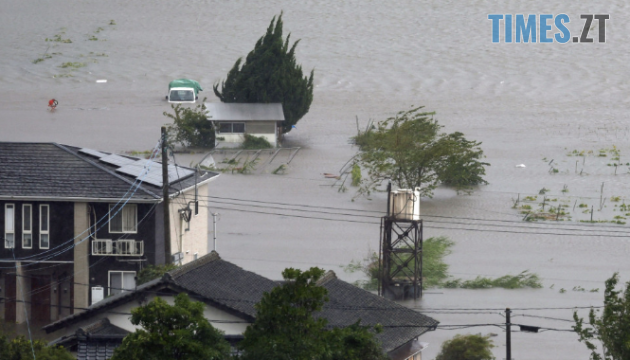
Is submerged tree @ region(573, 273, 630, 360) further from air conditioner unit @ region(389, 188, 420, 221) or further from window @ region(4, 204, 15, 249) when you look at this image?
window @ region(4, 204, 15, 249)

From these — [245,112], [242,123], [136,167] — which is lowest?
[136,167]

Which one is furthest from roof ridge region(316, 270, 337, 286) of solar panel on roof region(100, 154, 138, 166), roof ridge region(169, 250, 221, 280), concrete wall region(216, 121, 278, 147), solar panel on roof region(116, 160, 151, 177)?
concrete wall region(216, 121, 278, 147)

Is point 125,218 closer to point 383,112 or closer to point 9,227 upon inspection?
point 9,227

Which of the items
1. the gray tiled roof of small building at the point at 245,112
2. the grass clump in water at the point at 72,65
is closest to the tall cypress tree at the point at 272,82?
the gray tiled roof of small building at the point at 245,112

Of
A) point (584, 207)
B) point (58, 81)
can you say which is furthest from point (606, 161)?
point (58, 81)

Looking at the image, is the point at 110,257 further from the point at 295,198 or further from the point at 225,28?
the point at 225,28

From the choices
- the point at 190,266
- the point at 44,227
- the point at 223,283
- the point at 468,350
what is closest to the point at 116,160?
the point at 44,227

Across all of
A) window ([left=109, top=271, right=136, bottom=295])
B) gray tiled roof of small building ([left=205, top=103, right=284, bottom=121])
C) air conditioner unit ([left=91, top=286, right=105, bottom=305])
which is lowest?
air conditioner unit ([left=91, top=286, right=105, bottom=305])
